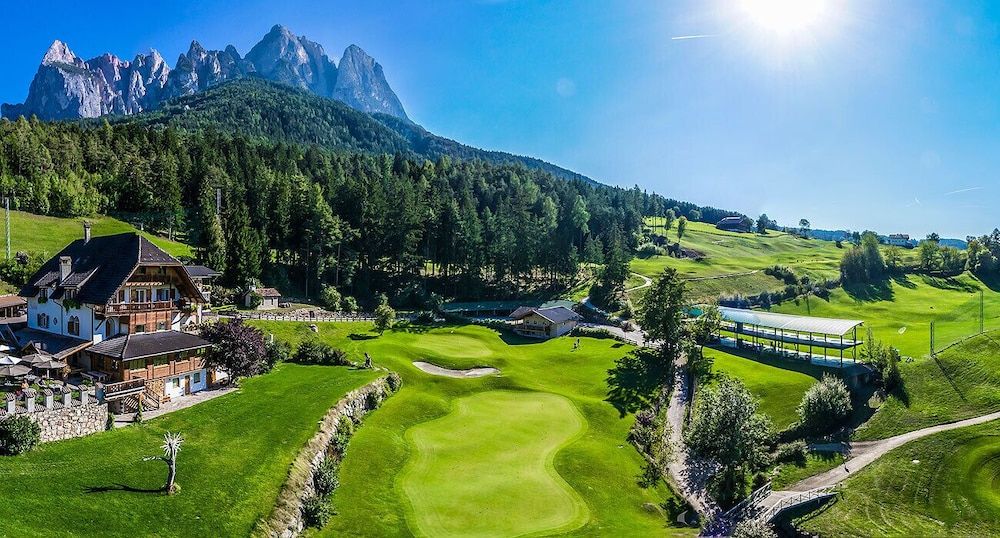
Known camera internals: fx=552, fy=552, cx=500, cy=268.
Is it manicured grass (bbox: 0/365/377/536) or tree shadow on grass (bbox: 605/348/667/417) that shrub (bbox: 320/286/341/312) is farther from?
manicured grass (bbox: 0/365/377/536)

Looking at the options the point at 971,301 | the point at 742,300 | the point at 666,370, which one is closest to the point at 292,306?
the point at 666,370

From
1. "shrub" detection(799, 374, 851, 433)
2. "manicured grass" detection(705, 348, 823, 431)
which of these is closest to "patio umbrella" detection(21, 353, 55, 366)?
"manicured grass" detection(705, 348, 823, 431)

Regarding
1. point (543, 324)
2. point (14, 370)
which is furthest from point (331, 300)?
point (14, 370)

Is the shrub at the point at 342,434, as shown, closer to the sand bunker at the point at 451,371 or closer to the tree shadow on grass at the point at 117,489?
the tree shadow on grass at the point at 117,489

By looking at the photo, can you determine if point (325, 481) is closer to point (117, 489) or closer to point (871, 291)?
point (117, 489)

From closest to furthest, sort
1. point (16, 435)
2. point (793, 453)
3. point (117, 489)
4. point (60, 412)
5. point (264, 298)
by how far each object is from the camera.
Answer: point (117, 489), point (16, 435), point (60, 412), point (793, 453), point (264, 298)

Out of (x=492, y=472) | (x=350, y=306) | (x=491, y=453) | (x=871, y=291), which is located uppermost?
(x=871, y=291)

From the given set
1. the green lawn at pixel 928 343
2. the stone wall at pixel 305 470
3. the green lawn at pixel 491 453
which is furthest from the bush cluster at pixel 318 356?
the green lawn at pixel 928 343
